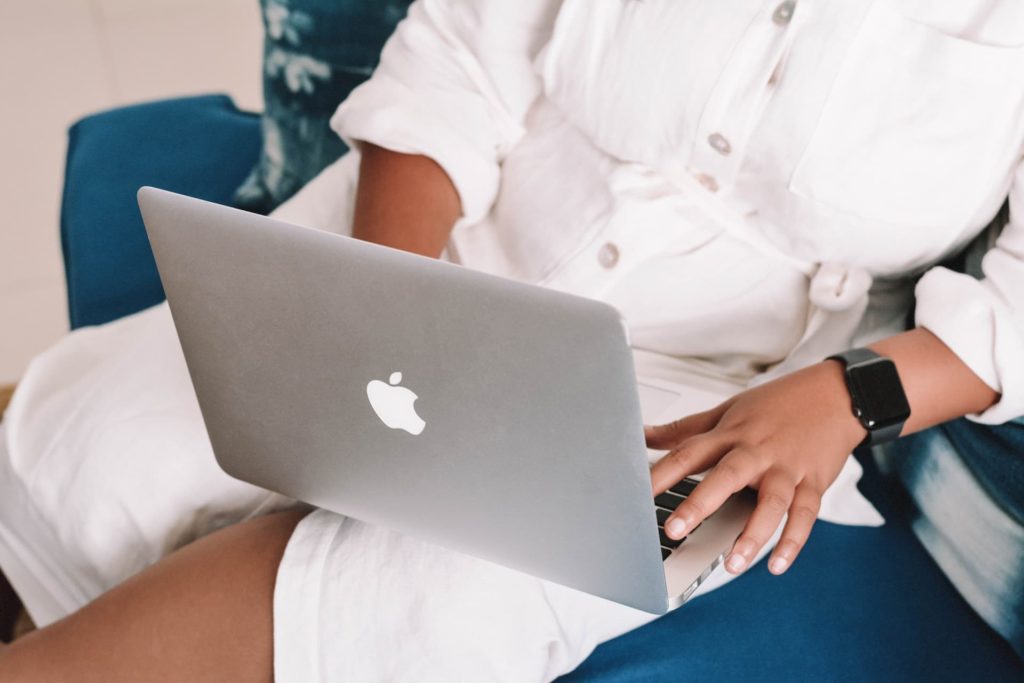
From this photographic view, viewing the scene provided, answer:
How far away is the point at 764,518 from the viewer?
0.61 m

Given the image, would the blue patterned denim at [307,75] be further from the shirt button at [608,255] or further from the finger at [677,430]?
the finger at [677,430]

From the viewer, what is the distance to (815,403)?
2.33ft

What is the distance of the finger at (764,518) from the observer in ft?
1.95

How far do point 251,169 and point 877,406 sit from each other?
95 centimetres

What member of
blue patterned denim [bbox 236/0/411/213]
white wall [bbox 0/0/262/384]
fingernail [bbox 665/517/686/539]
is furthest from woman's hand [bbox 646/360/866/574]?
white wall [bbox 0/0/262/384]

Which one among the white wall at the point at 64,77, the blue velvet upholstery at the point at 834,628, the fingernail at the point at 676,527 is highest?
the fingernail at the point at 676,527

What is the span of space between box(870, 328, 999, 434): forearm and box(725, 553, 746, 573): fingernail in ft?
0.75

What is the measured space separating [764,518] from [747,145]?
33 centimetres

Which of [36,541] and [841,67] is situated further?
[36,541]

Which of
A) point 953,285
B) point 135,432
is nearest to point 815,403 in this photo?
point 953,285

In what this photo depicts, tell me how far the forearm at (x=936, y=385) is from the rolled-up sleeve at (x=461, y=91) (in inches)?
17.5

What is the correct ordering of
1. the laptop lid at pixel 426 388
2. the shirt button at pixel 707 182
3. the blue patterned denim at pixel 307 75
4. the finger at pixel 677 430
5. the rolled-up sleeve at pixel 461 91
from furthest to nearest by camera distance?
1. the blue patterned denim at pixel 307 75
2. the rolled-up sleeve at pixel 461 91
3. the shirt button at pixel 707 182
4. the finger at pixel 677 430
5. the laptop lid at pixel 426 388

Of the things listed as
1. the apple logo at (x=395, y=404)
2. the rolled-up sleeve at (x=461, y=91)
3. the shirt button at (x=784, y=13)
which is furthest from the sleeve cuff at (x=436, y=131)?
the apple logo at (x=395, y=404)

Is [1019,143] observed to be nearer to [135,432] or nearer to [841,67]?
[841,67]
